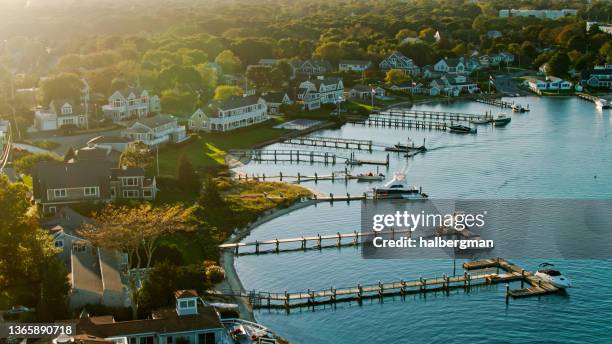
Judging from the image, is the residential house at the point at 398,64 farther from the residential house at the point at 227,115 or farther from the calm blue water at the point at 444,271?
the calm blue water at the point at 444,271

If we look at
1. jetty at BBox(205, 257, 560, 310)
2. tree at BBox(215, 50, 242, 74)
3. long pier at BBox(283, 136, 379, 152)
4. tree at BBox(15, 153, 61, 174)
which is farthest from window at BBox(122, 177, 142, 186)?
tree at BBox(215, 50, 242, 74)

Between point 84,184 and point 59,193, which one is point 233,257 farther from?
point 59,193

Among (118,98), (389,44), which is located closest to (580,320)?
(118,98)

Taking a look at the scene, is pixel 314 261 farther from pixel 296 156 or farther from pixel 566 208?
pixel 296 156

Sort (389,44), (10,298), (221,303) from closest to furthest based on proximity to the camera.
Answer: (10,298), (221,303), (389,44)

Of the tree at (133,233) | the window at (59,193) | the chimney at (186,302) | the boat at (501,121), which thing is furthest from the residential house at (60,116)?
Result: the chimney at (186,302)

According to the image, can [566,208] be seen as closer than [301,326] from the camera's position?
No

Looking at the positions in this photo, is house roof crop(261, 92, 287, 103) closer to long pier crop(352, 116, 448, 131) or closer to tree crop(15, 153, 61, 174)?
long pier crop(352, 116, 448, 131)
